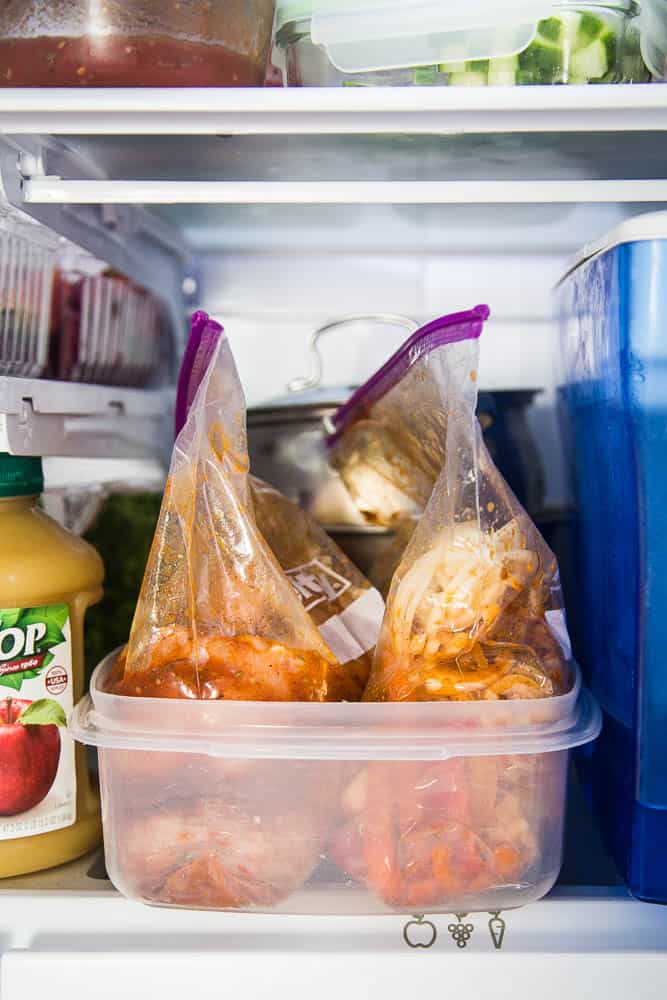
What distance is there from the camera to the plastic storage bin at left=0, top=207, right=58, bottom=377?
0.81 m

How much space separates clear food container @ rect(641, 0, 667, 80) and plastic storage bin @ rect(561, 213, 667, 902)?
141 mm

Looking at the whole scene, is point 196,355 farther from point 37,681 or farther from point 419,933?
point 419,933

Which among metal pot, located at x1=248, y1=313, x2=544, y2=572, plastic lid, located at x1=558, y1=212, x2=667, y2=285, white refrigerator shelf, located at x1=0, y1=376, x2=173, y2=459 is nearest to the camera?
plastic lid, located at x1=558, y1=212, x2=667, y2=285

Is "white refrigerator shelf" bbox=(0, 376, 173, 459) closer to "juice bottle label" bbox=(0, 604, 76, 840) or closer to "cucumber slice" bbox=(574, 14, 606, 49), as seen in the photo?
"juice bottle label" bbox=(0, 604, 76, 840)

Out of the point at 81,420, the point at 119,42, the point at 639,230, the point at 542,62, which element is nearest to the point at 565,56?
the point at 542,62

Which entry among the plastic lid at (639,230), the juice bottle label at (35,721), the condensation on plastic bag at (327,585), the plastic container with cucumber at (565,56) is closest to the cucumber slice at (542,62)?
the plastic container with cucumber at (565,56)

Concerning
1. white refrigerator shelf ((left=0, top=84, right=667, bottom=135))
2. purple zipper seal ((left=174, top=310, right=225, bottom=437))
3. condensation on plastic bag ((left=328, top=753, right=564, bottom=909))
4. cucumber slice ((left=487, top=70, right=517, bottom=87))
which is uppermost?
cucumber slice ((left=487, top=70, right=517, bottom=87))

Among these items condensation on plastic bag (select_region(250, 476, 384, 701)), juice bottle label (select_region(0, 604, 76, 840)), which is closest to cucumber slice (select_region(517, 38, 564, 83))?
condensation on plastic bag (select_region(250, 476, 384, 701))

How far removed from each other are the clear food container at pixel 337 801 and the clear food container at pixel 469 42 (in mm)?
463

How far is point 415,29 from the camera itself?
670 mm

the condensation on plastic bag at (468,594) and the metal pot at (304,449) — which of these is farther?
the metal pot at (304,449)

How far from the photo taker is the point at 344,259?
4.22 ft

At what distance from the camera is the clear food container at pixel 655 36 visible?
0.68m

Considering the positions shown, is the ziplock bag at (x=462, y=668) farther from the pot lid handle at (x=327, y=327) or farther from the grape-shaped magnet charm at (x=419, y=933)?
the pot lid handle at (x=327, y=327)
